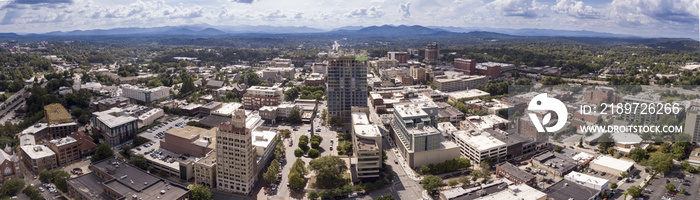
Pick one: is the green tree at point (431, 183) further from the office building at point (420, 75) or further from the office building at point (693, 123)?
the office building at point (420, 75)

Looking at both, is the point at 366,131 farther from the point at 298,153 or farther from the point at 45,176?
the point at 45,176

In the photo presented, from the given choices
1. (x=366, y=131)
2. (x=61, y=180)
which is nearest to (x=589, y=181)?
(x=366, y=131)

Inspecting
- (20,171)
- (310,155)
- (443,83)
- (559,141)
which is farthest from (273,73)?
(559,141)

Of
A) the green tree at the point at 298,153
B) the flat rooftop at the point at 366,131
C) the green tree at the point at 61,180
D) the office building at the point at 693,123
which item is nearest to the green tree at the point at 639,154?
the office building at the point at 693,123

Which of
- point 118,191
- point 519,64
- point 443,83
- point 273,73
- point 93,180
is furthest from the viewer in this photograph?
point 519,64

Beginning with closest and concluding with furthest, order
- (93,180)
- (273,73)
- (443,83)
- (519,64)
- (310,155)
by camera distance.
A: (93,180) → (310,155) → (443,83) → (273,73) → (519,64)

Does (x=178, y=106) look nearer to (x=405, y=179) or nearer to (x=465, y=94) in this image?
(x=405, y=179)

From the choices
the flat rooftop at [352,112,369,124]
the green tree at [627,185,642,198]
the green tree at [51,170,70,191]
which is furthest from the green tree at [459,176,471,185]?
the green tree at [51,170,70,191]
